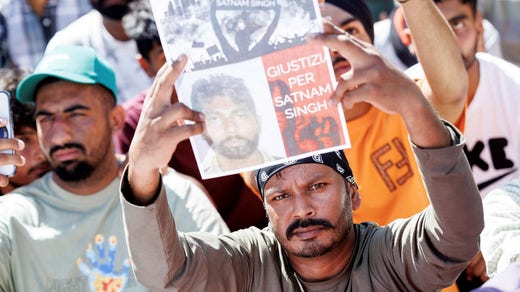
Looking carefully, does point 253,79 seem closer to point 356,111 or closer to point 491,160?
point 356,111

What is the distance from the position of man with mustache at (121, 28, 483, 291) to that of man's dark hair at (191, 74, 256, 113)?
59 mm

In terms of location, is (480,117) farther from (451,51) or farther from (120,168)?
(120,168)

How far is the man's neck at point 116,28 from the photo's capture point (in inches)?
201

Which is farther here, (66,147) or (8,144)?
(66,147)

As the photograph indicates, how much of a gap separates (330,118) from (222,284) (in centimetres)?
62

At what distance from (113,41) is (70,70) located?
4.78 feet

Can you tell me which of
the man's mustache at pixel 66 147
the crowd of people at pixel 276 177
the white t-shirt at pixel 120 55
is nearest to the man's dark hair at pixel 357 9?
the crowd of people at pixel 276 177

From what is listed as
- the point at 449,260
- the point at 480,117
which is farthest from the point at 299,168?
the point at 480,117

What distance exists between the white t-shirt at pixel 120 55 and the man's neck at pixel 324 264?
2.68 m

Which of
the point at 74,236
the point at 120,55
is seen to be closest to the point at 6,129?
the point at 74,236

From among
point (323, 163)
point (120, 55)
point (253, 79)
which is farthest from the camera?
point (120, 55)

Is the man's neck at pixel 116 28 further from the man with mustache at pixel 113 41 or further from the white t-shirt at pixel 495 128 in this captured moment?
the white t-shirt at pixel 495 128

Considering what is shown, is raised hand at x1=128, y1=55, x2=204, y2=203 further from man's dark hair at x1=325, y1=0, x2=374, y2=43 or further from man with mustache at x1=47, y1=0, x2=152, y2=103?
man with mustache at x1=47, y1=0, x2=152, y2=103

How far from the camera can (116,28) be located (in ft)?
16.9
